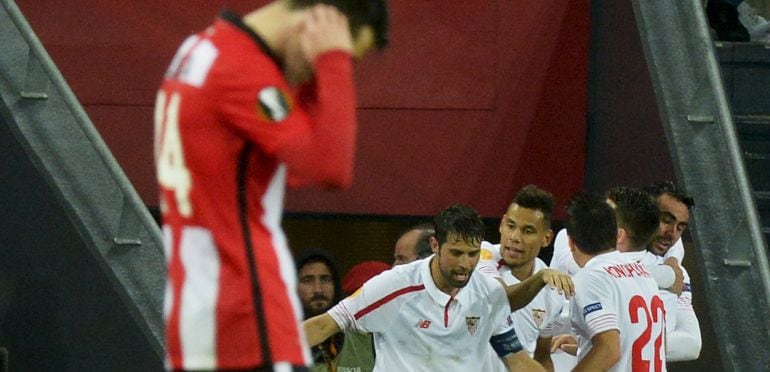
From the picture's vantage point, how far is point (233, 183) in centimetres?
337

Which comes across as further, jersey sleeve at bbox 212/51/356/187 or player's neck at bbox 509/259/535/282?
player's neck at bbox 509/259/535/282

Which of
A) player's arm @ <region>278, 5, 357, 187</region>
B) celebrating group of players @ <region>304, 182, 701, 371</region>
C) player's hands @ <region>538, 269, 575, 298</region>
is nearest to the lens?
player's arm @ <region>278, 5, 357, 187</region>

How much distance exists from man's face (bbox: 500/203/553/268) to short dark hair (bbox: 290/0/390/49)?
185 inches

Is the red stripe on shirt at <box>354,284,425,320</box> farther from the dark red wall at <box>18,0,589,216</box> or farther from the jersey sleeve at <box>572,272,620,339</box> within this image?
the dark red wall at <box>18,0,589,216</box>

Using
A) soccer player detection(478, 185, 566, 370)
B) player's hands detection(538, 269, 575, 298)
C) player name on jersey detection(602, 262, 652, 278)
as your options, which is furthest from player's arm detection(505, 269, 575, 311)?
soccer player detection(478, 185, 566, 370)

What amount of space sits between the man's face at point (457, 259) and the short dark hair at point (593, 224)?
453 mm

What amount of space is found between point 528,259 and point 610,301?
1031 millimetres

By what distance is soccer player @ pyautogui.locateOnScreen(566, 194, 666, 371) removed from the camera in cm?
715

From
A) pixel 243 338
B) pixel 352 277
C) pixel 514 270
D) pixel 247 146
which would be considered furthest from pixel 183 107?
pixel 352 277

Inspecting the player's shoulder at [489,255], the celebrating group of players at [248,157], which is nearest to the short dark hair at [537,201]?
the player's shoulder at [489,255]

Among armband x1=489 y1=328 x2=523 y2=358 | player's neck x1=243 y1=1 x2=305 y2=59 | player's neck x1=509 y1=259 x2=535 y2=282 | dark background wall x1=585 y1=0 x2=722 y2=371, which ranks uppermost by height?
dark background wall x1=585 y1=0 x2=722 y2=371

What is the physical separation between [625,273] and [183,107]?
14.0ft

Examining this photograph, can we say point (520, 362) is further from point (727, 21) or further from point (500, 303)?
point (727, 21)

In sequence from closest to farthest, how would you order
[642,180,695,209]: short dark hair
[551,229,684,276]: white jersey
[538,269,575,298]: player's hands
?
1. [538,269,575,298]: player's hands
2. [642,180,695,209]: short dark hair
3. [551,229,684,276]: white jersey
